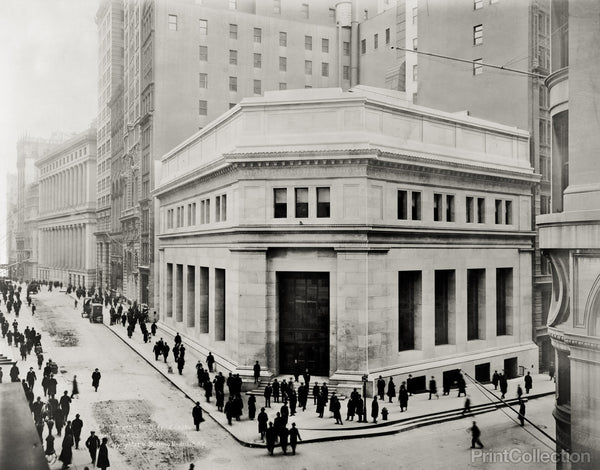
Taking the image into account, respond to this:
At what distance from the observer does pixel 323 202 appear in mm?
29922

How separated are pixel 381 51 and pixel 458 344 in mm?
40275

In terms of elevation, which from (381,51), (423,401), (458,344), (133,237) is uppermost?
(381,51)

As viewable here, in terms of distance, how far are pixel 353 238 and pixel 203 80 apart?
3362cm

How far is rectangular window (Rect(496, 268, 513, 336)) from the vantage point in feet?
123

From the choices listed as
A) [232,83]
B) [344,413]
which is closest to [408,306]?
[344,413]

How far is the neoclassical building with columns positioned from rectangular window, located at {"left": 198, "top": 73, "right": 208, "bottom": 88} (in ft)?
142

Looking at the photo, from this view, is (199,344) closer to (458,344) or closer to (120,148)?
(458,344)

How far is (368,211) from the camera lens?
2911cm

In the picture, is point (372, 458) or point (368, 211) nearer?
point (372, 458)

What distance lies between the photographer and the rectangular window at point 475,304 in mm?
35406

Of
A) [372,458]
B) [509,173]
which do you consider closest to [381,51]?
[509,173]

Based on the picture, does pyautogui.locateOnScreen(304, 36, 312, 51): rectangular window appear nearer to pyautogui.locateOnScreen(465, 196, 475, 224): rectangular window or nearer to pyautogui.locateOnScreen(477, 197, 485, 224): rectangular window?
pyautogui.locateOnScreen(477, 197, 485, 224): rectangular window

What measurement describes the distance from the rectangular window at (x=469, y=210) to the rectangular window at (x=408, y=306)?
19.5 feet

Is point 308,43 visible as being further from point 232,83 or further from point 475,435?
point 475,435
